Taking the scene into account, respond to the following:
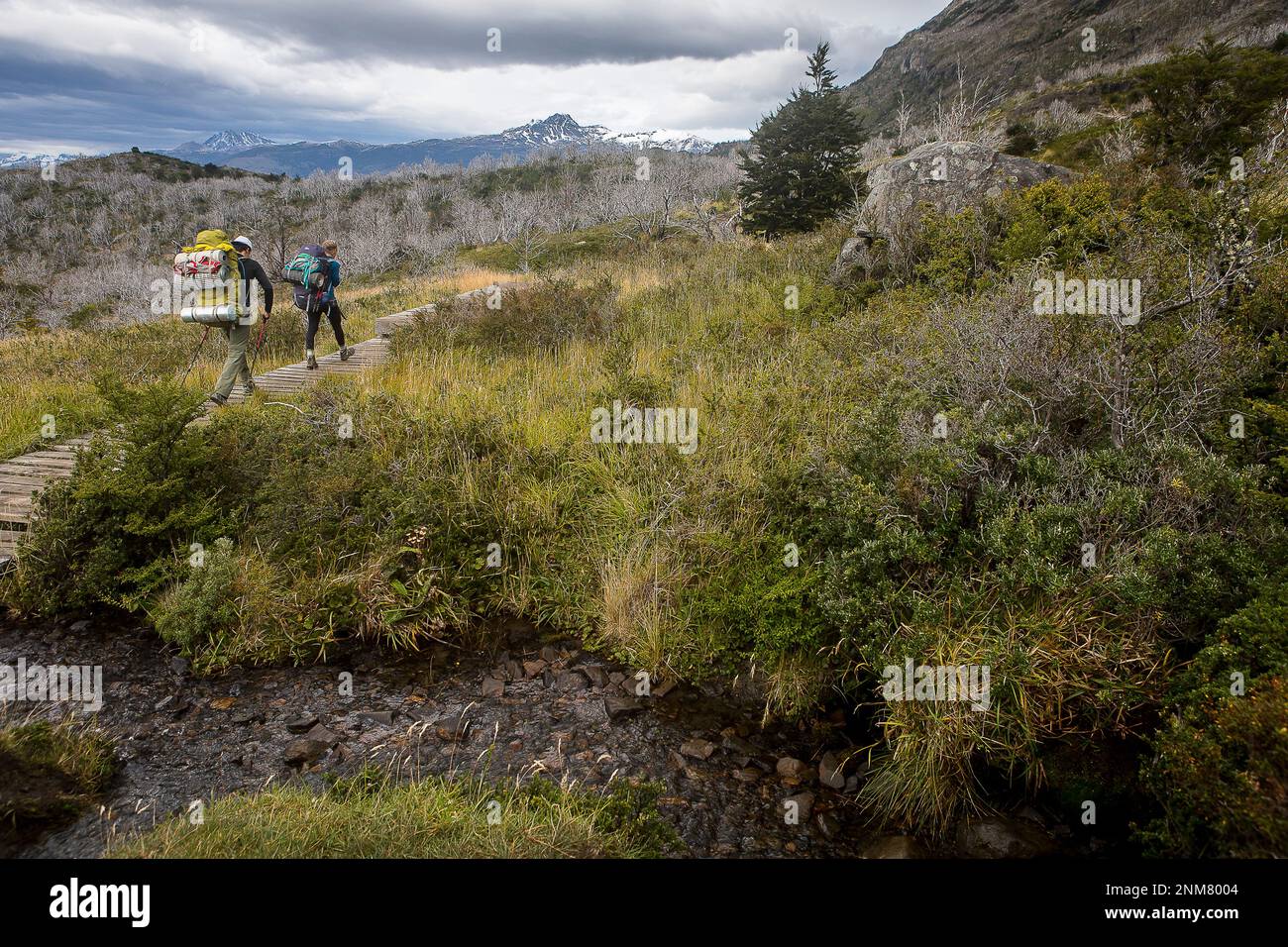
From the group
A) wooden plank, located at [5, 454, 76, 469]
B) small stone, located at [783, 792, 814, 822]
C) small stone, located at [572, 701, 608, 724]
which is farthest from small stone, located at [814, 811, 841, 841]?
wooden plank, located at [5, 454, 76, 469]

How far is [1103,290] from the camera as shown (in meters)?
5.00

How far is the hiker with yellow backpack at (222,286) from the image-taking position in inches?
275

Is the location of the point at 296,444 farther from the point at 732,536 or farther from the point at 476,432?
the point at 732,536

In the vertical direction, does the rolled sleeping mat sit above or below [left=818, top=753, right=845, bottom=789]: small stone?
above

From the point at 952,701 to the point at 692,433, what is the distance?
3169 millimetres

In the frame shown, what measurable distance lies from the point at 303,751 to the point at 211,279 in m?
5.86

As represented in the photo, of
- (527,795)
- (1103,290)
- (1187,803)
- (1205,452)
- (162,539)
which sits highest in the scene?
(1103,290)

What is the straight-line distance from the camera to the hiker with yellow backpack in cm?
698

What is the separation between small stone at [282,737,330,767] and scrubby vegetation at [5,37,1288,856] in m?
0.62

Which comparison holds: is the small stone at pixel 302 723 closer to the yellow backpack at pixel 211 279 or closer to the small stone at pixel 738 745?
the small stone at pixel 738 745

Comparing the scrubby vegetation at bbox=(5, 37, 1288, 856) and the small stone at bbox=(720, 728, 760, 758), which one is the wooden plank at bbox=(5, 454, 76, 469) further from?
the small stone at bbox=(720, 728, 760, 758)

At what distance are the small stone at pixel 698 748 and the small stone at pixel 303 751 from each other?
7.21 feet
